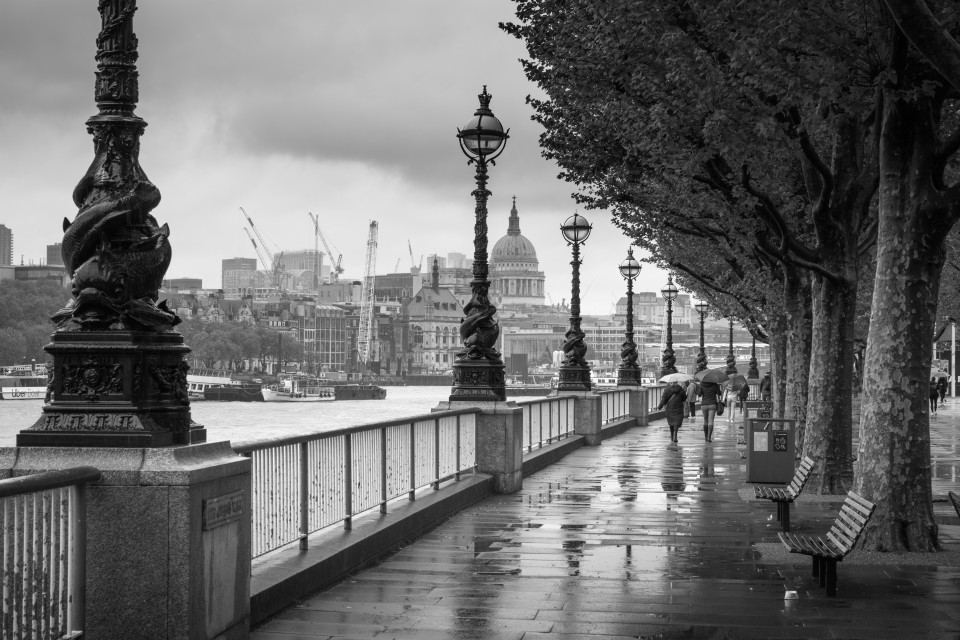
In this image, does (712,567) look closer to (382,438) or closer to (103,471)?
(382,438)

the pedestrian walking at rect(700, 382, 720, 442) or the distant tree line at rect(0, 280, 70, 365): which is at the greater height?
the distant tree line at rect(0, 280, 70, 365)

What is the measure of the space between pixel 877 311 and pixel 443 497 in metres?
5.39

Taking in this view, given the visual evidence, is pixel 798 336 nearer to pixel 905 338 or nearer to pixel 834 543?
pixel 905 338

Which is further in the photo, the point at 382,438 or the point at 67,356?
the point at 382,438

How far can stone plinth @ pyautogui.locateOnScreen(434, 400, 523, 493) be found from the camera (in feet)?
59.8

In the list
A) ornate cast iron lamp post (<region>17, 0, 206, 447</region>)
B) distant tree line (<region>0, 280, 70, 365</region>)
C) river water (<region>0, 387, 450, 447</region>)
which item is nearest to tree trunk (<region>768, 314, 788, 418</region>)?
ornate cast iron lamp post (<region>17, 0, 206, 447</region>)

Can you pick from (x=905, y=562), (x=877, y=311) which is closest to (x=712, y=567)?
(x=905, y=562)

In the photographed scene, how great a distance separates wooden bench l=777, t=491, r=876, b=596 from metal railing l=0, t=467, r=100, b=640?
5995 millimetres

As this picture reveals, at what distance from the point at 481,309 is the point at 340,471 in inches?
329

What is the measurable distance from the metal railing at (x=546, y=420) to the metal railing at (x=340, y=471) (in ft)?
20.2

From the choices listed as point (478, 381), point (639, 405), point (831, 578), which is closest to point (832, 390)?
point (478, 381)

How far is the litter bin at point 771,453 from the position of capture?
63.7ft

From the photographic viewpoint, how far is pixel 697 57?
16172 millimetres

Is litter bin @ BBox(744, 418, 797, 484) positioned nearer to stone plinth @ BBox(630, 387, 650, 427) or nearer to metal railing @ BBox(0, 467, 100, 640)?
metal railing @ BBox(0, 467, 100, 640)
